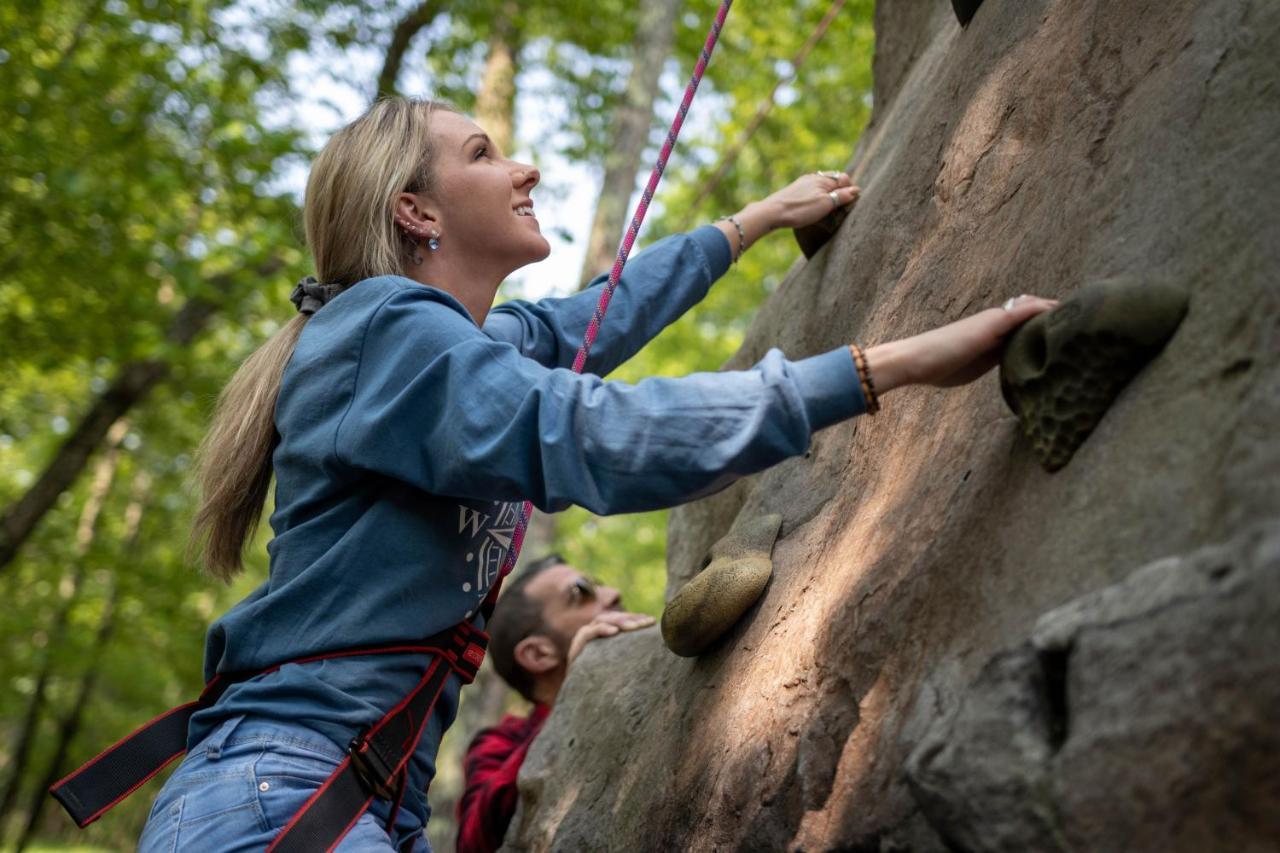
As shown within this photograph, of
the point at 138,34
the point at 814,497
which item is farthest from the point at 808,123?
the point at 814,497

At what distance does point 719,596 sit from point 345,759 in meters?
0.96

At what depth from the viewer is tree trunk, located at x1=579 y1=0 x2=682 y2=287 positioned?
7.89 meters

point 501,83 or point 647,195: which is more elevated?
point 501,83

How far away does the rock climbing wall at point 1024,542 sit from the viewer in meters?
1.44

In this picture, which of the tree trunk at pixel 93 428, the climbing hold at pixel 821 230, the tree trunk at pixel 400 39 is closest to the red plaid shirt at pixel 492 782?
the climbing hold at pixel 821 230

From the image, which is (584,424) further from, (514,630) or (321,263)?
(514,630)

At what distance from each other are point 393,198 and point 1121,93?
5.62 ft

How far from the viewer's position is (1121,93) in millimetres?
2402

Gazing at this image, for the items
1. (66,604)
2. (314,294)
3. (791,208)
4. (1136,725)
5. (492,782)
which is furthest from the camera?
(66,604)

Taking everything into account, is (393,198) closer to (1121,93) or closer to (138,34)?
(1121,93)

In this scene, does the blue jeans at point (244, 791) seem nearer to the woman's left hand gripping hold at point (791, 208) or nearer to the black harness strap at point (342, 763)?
the black harness strap at point (342, 763)

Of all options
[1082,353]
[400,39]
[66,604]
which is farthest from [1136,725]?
[66,604]

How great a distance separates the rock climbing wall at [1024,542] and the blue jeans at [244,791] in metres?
0.86

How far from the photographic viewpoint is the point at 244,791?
2221 mm
